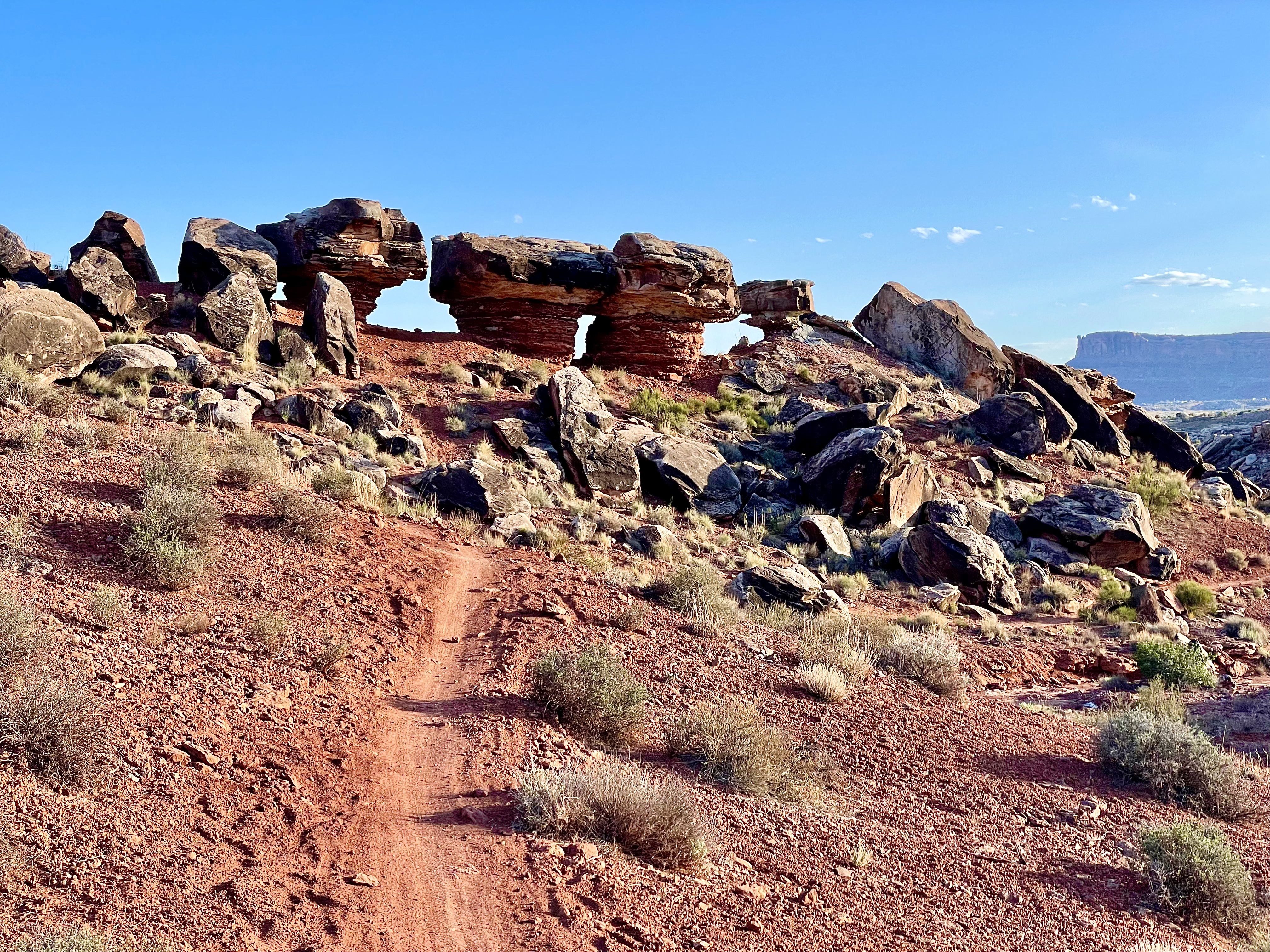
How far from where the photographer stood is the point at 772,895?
18.6 feet

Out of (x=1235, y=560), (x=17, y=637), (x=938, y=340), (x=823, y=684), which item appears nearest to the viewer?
(x=17, y=637)

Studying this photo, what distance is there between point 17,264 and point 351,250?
8398 millimetres

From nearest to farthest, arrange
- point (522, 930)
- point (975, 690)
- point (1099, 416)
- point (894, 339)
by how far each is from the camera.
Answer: point (522, 930), point (975, 690), point (1099, 416), point (894, 339)

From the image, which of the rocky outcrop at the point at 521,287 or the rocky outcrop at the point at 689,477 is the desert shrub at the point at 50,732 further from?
the rocky outcrop at the point at 521,287

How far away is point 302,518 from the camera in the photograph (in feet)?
34.9

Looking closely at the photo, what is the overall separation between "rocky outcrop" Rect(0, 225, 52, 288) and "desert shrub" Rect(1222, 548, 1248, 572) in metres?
32.0

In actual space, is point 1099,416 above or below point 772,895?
above

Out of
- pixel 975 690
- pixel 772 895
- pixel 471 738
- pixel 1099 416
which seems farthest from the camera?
pixel 1099 416

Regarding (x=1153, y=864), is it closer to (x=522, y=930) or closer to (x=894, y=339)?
(x=522, y=930)

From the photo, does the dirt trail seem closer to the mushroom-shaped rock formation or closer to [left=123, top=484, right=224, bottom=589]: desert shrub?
[left=123, top=484, right=224, bottom=589]: desert shrub

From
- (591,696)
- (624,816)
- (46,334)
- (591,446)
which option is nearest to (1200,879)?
(624,816)

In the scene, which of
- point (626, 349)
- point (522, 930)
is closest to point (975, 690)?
point (522, 930)

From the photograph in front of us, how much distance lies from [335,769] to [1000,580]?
47.5 feet

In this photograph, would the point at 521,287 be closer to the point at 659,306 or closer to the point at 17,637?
the point at 659,306
